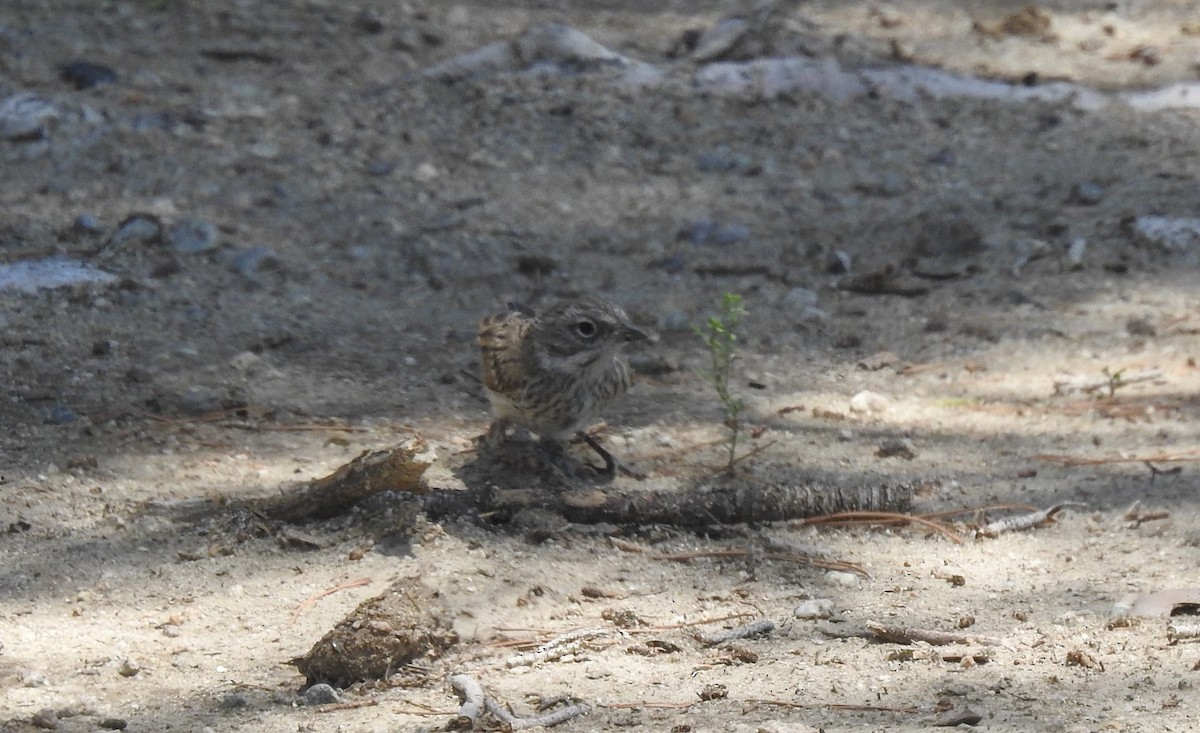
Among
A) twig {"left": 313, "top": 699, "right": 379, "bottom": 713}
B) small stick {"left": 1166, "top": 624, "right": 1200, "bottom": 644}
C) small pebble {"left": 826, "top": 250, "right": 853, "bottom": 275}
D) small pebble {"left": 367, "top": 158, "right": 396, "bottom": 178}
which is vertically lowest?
twig {"left": 313, "top": 699, "right": 379, "bottom": 713}

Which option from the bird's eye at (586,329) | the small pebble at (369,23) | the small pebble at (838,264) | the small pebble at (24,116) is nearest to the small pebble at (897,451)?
the bird's eye at (586,329)

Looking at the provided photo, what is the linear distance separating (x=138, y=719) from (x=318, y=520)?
1.26 m

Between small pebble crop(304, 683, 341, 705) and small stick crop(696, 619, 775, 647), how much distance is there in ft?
3.23

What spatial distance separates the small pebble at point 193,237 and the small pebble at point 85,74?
70.7 inches

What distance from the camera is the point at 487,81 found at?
31.3 feet

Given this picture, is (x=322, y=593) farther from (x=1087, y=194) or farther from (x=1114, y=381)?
(x=1087, y=194)

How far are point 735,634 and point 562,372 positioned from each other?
5.66ft

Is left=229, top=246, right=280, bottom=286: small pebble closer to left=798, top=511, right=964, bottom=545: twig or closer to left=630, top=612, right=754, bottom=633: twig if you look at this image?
left=798, top=511, right=964, bottom=545: twig

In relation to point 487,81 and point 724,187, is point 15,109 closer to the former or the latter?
point 487,81

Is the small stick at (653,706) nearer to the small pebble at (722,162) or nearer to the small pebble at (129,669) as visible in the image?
the small pebble at (129,669)

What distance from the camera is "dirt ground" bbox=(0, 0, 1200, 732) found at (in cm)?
405

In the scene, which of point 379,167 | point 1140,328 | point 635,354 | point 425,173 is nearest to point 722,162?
point 425,173

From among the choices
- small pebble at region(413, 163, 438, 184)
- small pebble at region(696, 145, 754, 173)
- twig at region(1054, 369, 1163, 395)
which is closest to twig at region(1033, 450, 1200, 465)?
twig at region(1054, 369, 1163, 395)

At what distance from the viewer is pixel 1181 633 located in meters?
4.09
